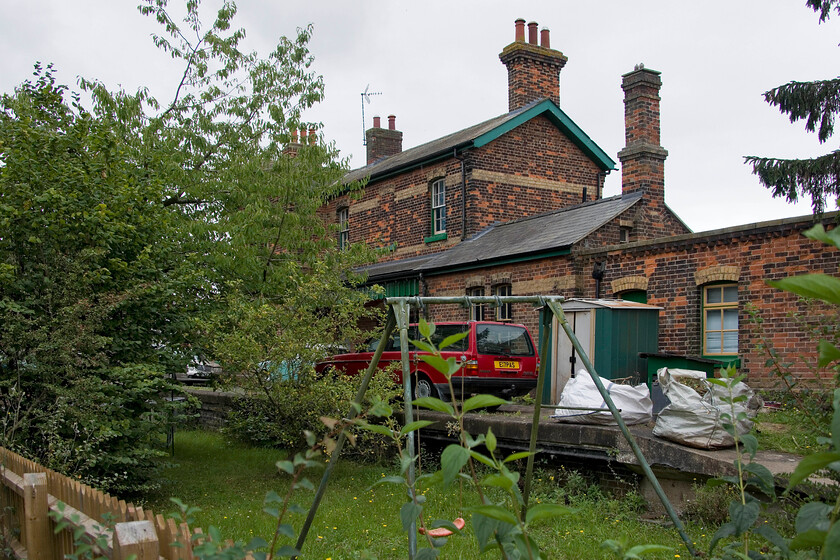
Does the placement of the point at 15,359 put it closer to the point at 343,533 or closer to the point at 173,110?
the point at 343,533

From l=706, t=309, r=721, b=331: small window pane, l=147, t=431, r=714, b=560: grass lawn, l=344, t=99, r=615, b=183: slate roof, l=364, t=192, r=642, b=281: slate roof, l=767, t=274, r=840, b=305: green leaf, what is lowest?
l=147, t=431, r=714, b=560: grass lawn

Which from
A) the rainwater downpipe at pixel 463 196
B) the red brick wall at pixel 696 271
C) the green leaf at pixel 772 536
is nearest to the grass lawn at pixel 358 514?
the green leaf at pixel 772 536

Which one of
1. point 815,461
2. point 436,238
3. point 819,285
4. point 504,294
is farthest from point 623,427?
point 436,238

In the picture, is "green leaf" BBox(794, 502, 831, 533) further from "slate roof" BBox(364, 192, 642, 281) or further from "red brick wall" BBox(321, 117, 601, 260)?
"red brick wall" BBox(321, 117, 601, 260)

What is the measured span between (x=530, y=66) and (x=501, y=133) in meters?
3.27

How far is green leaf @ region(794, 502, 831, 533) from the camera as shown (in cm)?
197

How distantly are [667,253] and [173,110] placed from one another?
33.6ft

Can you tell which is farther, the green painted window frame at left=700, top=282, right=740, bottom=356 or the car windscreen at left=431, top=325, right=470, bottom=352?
the green painted window frame at left=700, top=282, right=740, bottom=356

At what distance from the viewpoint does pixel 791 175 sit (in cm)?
1231

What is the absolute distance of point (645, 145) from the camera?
18297 mm

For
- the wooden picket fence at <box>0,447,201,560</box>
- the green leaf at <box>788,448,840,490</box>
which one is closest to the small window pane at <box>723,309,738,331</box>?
the wooden picket fence at <box>0,447,201,560</box>

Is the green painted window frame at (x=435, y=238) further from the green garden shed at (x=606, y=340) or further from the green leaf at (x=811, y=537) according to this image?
the green leaf at (x=811, y=537)

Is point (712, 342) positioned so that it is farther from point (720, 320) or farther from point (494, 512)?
point (494, 512)

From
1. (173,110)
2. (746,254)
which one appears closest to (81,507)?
(173,110)
